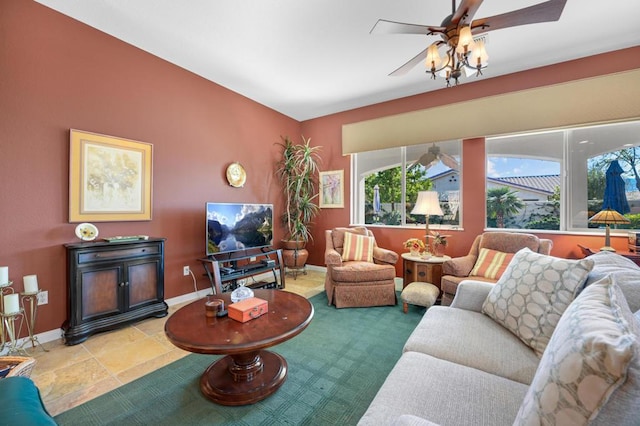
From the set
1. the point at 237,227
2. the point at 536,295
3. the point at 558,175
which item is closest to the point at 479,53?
the point at 536,295

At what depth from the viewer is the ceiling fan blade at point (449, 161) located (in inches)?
152

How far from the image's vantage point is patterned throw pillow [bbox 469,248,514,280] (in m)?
2.79

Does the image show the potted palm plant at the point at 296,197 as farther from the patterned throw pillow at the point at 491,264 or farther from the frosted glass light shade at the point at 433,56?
the frosted glass light shade at the point at 433,56

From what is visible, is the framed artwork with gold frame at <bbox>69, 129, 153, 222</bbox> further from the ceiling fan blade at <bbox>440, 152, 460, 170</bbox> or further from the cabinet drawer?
the ceiling fan blade at <bbox>440, 152, 460, 170</bbox>

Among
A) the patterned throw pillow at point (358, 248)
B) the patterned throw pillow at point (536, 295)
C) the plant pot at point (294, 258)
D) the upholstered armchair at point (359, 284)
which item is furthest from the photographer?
the plant pot at point (294, 258)

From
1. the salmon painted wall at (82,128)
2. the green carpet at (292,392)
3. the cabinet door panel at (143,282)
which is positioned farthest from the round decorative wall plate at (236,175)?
the green carpet at (292,392)

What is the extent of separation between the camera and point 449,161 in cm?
390

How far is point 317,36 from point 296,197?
252 cm

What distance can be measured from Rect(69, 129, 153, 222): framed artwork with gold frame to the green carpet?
66.9 inches

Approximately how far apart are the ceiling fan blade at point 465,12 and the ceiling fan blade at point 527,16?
74 millimetres

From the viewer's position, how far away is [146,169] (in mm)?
3012

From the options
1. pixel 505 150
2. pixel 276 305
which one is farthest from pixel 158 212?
pixel 505 150

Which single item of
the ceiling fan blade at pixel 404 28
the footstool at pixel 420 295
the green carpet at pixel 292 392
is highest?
the ceiling fan blade at pixel 404 28

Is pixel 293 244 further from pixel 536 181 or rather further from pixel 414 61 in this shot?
pixel 536 181
